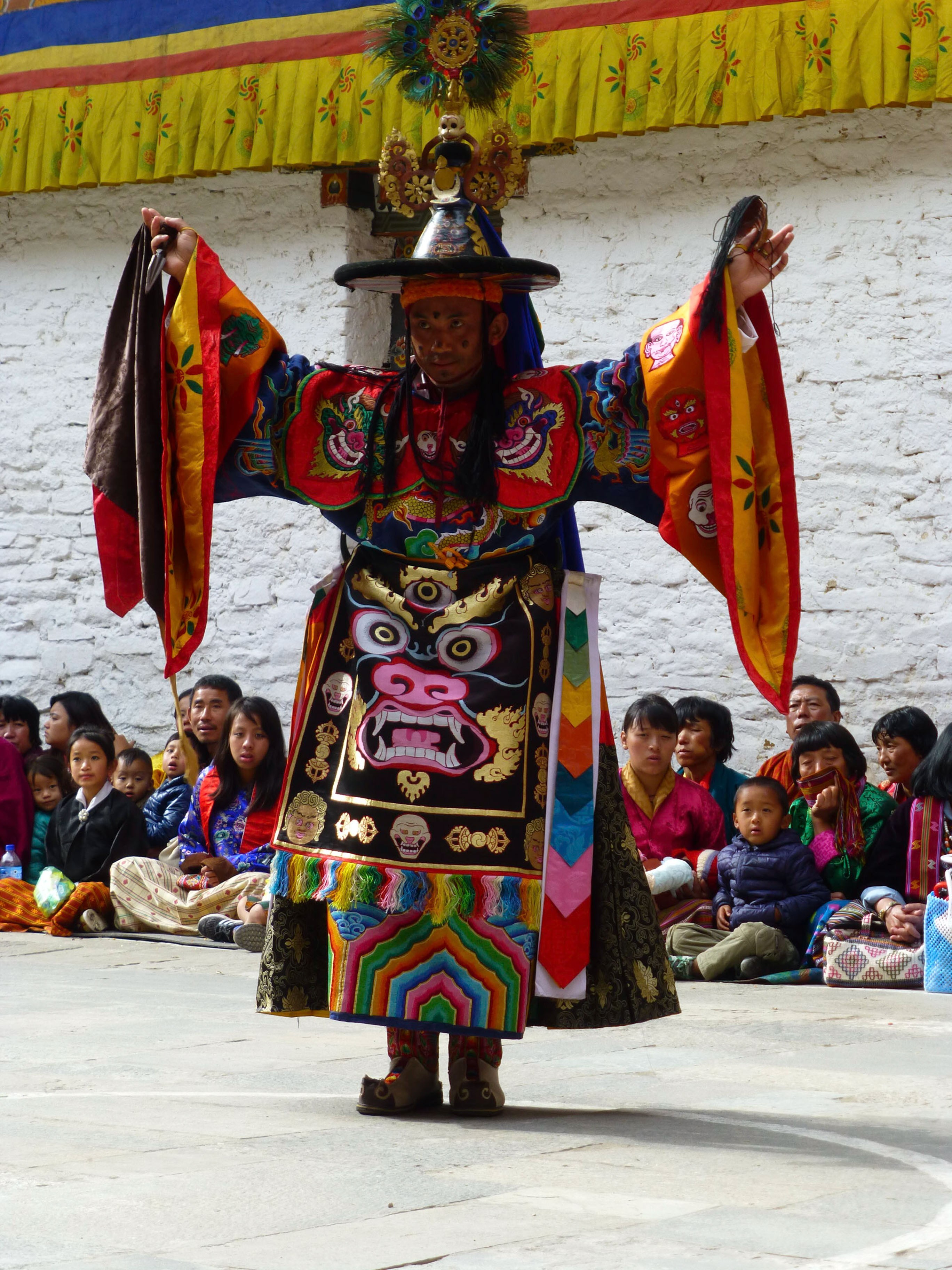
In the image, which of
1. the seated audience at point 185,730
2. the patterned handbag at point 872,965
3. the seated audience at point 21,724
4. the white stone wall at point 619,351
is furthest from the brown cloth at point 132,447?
the seated audience at point 21,724

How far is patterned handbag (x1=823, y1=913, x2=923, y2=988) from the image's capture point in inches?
219

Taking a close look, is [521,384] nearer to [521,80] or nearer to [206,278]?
[206,278]

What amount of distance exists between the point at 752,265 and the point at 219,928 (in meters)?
3.75

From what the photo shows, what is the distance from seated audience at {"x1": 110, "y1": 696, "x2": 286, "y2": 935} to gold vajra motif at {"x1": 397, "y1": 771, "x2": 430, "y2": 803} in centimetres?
323

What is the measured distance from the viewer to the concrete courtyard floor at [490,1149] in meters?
2.37

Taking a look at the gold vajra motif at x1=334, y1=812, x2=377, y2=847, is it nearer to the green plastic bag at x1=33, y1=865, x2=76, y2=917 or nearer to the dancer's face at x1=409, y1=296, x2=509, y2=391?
the dancer's face at x1=409, y1=296, x2=509, y2=391

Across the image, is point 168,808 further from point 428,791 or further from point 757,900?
point 428,791

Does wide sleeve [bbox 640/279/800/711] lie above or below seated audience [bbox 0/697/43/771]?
above

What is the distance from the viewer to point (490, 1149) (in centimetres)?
304

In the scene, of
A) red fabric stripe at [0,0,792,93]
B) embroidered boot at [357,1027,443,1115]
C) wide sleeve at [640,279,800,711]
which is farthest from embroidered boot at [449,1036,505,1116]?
red fabric stripe at [0,0,792,93]

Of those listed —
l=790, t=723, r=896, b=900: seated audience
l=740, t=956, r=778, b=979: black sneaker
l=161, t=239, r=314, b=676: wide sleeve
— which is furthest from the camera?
l=790, t=723, r=896, b=900: seated audience

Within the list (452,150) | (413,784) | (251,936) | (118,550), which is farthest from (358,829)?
(251,936)

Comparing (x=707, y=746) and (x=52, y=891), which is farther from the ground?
(x=707, y=746)

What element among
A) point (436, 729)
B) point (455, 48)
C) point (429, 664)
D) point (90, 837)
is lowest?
point (90, 837)
